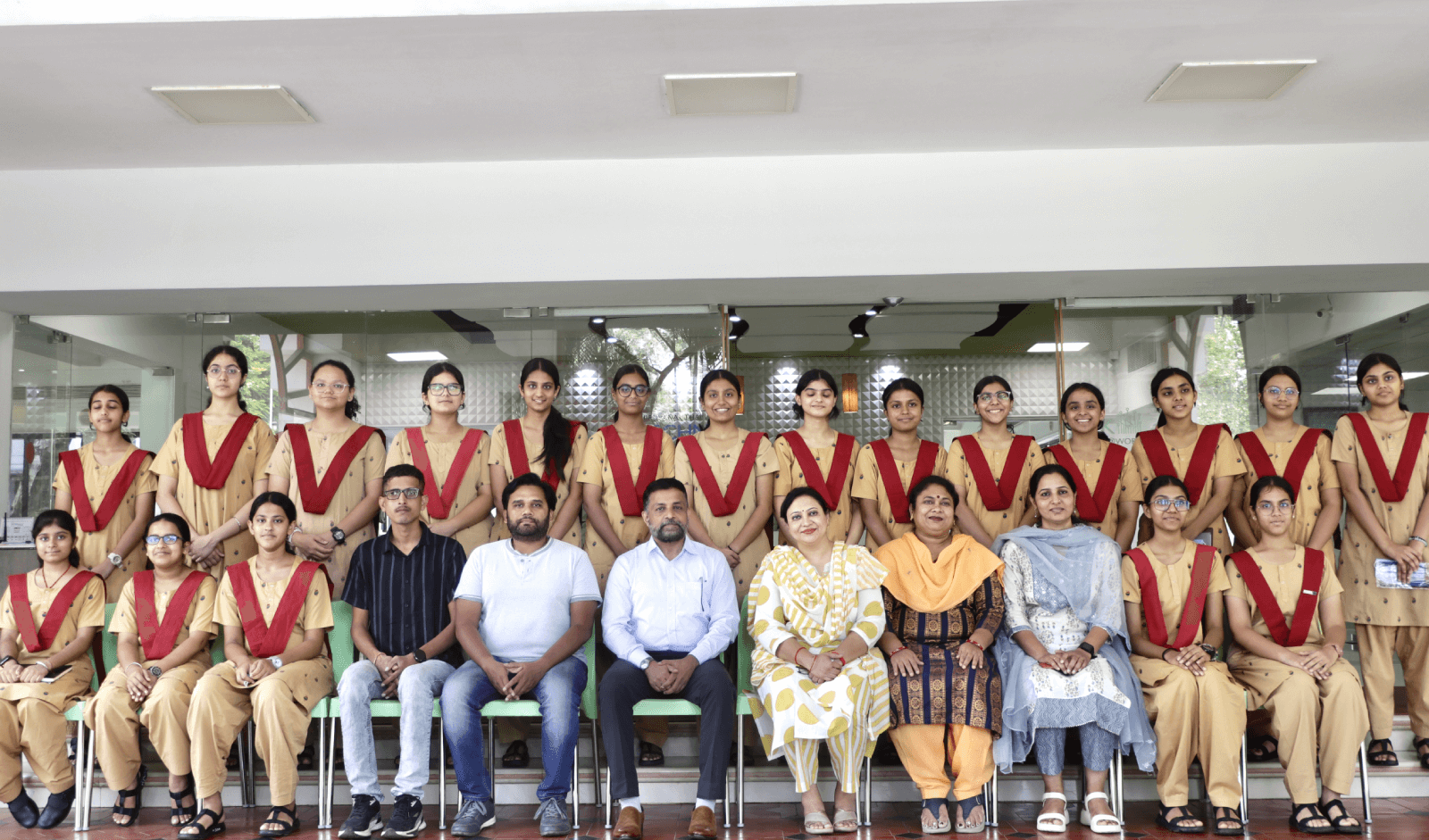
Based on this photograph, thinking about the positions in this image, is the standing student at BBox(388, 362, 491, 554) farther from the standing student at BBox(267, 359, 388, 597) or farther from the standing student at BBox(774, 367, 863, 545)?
the standing student at BBox(774, 367, 863, 545)

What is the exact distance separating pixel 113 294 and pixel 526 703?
10.4 ft

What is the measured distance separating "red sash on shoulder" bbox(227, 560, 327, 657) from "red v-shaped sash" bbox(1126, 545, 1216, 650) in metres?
3.20

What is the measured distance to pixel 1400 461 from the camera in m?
4.65

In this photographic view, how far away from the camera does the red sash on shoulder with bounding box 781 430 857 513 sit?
4.80 m

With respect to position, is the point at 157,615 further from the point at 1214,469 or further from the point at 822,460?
the point at 1214,469

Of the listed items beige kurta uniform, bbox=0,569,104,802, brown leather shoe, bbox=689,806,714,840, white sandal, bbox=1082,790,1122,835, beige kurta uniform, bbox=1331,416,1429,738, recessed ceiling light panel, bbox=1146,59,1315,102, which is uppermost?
recessed ceiling light panel, bbox=1146,59,1315,102

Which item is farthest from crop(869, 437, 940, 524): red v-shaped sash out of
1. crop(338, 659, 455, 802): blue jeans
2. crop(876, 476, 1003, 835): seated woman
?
crop(338, 659, 455, 802): blue jeans

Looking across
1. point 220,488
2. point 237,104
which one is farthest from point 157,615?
point 237,104

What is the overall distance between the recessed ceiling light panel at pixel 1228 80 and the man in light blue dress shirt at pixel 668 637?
2.55 metres

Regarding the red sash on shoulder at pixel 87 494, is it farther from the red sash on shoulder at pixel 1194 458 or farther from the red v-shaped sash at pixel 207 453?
the red sash on shoulder at pixel 1194 458

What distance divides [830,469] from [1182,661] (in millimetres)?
1604

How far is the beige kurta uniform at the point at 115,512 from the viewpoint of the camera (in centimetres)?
480

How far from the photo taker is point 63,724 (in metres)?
4.16

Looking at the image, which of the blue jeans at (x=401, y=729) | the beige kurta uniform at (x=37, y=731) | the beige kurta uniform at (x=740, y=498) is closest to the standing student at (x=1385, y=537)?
the beige kurta uniform at (x=740, y=498)
